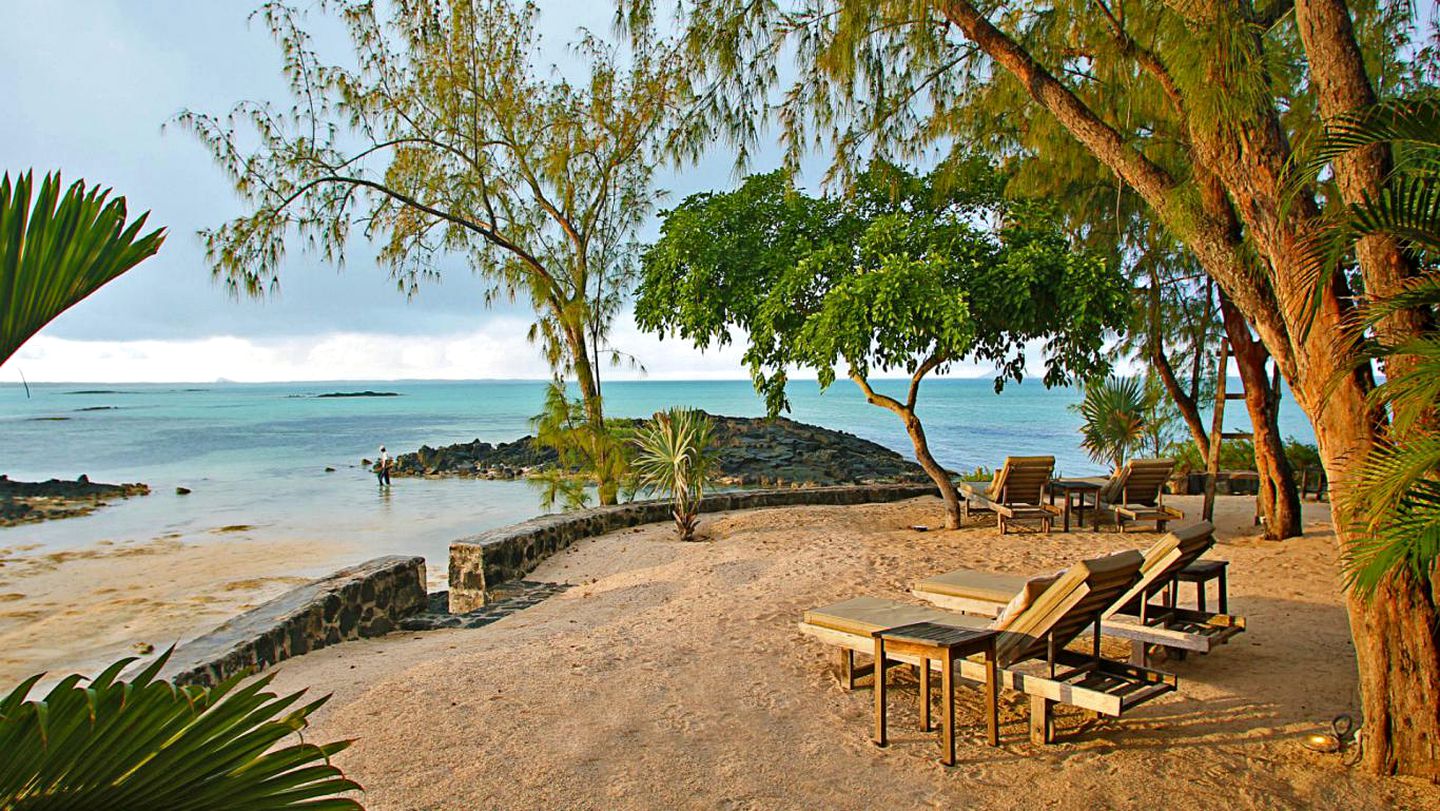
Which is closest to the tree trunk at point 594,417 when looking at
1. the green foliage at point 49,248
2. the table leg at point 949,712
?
the table leg at point 949,712

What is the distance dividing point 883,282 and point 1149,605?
5.00m

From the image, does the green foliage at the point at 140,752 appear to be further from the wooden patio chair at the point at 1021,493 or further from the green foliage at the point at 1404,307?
the wooden patio chair at the point at 1021,493

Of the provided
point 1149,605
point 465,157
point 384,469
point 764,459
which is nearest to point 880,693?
point 1149,605

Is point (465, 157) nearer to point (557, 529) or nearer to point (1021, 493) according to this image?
point (557, 529)

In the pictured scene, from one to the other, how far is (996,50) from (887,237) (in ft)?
15.5

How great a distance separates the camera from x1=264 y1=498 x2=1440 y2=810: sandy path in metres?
3.47

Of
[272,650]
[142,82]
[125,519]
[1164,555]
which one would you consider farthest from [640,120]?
[125,519]

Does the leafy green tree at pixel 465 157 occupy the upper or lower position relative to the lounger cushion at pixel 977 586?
upper

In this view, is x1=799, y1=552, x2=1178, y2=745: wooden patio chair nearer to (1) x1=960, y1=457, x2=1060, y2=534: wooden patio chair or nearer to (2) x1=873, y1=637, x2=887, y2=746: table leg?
(2) x1=873, y1=637, x2=887, y2=746: table leg

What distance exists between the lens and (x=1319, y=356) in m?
3.74

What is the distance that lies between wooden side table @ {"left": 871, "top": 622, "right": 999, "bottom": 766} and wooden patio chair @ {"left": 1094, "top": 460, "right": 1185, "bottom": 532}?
23.3ft

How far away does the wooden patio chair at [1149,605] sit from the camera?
4.47m

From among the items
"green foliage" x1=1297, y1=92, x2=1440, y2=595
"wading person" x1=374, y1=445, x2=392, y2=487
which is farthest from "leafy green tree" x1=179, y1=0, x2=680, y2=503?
"wading person" x1=374, y1=445, x2=392, y2=487

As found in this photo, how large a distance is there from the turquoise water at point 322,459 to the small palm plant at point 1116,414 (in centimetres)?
1128
